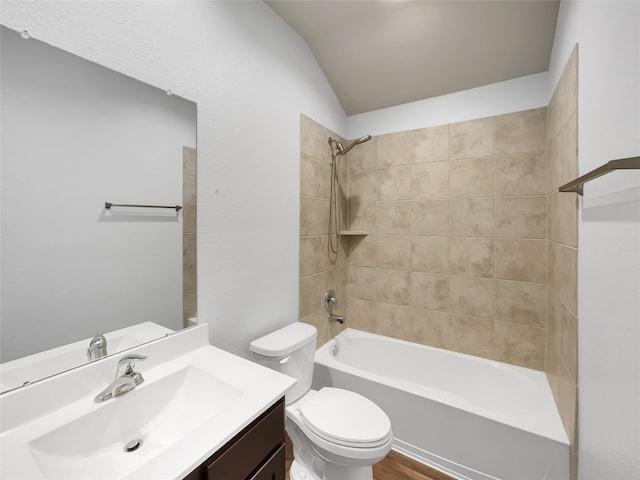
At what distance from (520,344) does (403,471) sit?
1141 mm

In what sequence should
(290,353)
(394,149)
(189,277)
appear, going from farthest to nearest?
1. (394,149)
2. (290,353)
3. (189,277)

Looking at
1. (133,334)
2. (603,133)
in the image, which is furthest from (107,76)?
(603,133)

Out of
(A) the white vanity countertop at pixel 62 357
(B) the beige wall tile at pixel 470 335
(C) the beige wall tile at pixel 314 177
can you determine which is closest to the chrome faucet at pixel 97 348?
(A) the white vanity countertop at pixel 62 357

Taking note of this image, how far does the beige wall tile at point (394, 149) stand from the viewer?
2.23 m

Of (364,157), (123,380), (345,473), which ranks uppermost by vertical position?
(364,157)

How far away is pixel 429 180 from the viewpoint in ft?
7.06

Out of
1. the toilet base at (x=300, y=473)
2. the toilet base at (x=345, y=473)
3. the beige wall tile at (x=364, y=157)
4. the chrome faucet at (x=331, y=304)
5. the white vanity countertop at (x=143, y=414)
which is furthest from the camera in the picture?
the beige wall tile at (x=364, y=157)

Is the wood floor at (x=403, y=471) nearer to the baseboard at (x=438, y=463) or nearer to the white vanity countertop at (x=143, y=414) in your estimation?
the baseboard at (x=438, y=463)

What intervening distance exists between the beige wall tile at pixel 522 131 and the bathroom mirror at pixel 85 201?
198cm

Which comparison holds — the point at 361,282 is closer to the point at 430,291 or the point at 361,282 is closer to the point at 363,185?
the point at 430,291

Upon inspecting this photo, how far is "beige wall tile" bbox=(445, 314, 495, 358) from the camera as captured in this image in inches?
78.3

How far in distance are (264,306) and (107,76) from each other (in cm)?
124

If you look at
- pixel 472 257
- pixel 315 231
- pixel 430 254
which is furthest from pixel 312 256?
pixel 472 257

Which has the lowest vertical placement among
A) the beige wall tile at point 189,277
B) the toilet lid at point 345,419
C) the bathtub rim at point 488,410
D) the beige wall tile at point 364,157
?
the bathtub rim at point 488,410
